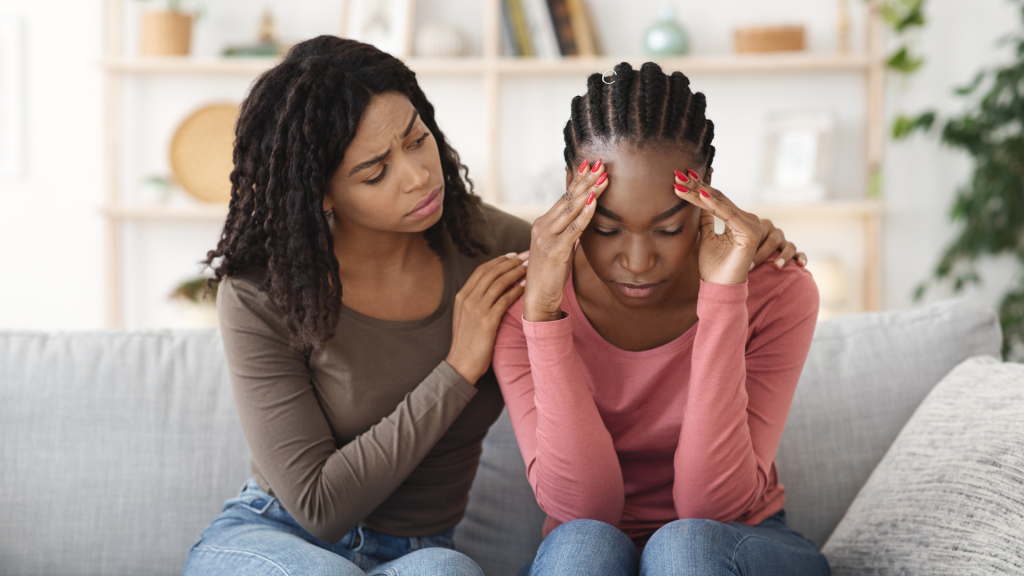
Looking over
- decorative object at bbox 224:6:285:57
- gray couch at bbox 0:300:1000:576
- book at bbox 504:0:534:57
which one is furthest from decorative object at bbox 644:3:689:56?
gray couch at bbox 0:300:1000:576

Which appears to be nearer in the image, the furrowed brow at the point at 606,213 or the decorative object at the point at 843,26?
the furrowed brow at the point at 606,213

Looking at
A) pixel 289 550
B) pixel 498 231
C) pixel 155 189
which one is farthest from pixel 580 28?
pixel 289 550

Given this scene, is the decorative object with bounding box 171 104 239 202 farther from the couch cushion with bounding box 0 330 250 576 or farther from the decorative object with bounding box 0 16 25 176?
the couch cushion with bounding box 0 330 250 576

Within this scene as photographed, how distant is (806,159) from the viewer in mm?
3215

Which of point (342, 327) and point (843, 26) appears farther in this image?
point (843, 26)

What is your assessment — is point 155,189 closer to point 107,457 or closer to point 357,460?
point 107,457

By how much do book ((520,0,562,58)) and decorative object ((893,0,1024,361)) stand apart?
135 centimetres

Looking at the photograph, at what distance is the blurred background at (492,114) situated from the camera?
10.4ft

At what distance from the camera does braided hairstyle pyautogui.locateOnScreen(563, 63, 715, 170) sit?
3.27 ft

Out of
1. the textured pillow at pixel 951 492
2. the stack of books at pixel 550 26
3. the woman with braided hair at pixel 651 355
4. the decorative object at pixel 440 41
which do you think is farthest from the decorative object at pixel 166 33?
the textured pillow at pixel 951 492

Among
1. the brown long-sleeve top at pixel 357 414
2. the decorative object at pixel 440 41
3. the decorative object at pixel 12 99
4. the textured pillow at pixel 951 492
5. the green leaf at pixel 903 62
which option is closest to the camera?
the textured pillow at pixel 951 492

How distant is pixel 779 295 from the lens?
1.15m

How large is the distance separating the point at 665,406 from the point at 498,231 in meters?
0.42

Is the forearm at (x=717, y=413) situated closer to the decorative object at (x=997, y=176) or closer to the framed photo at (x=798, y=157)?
the decorative object at (x=997, y=176)
